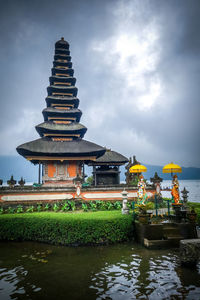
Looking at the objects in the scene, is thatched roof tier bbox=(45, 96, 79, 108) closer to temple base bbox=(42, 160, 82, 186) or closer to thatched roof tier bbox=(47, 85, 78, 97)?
thatched roof tier bbox=(47, 85, 78, 97)

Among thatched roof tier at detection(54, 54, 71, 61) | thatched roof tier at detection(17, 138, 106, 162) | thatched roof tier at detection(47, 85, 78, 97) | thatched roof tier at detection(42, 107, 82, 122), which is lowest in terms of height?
thatched roof tier at detection(17, 138, 106, 162)

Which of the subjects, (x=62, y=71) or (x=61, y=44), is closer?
(x=62, y=71)

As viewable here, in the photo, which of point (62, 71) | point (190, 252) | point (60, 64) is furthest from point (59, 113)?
point (190, 252)

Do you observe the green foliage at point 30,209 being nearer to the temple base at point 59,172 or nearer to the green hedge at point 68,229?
the green hedge at point 68,229

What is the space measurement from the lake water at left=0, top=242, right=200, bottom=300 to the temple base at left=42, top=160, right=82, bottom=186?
11.5 m

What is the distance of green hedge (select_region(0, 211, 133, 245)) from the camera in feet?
31.4

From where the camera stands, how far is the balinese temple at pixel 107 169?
2839 centimetres

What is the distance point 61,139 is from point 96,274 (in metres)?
18.3

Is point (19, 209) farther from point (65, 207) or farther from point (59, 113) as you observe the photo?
point (59, 113)

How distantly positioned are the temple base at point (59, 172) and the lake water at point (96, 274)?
11540mm

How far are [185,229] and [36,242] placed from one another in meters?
7.92

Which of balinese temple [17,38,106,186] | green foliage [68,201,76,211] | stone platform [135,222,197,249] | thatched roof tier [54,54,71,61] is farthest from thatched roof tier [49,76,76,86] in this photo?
stone platform [135,222,197,249]

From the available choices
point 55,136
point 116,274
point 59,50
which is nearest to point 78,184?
point 55,136

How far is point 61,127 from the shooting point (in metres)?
22.9
